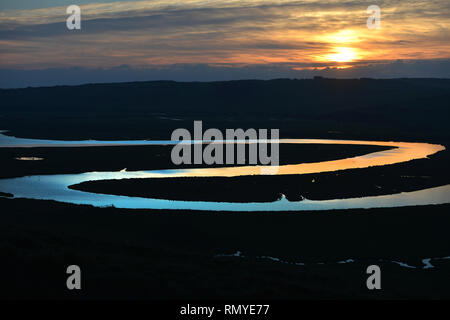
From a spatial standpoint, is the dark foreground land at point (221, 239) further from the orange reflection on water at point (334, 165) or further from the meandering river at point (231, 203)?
the orange reflection on water at point (334, 165)

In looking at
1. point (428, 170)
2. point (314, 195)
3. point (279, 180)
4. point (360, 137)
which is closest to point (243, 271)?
point (314, 195)

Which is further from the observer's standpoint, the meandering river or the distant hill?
the distant hill

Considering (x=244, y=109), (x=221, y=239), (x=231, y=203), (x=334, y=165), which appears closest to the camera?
(x=221, y=239)

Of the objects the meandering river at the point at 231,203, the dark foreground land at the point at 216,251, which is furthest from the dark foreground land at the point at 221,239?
the meandering river at the point at 231,203

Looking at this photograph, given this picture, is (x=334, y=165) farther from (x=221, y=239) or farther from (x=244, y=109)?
(x=244, y=109)

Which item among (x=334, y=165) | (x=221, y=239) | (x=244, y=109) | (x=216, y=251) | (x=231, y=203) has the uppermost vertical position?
(x=244, y=109)

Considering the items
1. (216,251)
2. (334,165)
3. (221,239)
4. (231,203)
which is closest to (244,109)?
(334,165)

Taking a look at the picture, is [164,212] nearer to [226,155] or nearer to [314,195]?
[314,195]

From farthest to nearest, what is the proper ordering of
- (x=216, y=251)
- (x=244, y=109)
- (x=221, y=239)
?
A: (x=244, y=109), (x=221, y=239), (x=216, y=251)

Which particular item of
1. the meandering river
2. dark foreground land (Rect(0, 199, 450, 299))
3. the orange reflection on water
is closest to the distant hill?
the orange reflection on water

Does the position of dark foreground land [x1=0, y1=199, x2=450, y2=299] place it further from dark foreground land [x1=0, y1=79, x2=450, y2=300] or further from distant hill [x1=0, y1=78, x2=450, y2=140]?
distant hill [x1=0, y1=78, x2=450, y2=140]

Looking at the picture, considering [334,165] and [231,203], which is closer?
[231,203]

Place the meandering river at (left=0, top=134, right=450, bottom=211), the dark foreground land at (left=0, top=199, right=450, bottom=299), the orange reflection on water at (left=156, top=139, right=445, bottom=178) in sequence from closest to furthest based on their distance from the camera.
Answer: the dark foreground land at (left=0, top=199, right=450, bottom=299) → the meandering river at (left=0, top=134, right=450, bottom=211) → the orange reflection on water at (left=156, top=139, right=445, bottom=178)
